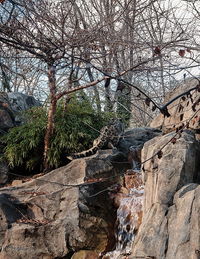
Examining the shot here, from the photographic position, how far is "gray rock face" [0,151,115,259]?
6.57m

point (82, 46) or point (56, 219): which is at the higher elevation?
point (82, 46)

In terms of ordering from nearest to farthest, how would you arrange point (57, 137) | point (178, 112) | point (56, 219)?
point (56, 219) < point (178, 112) < point (57, 137)

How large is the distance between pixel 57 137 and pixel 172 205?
3.82 meters

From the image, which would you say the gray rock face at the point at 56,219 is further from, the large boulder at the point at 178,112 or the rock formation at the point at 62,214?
the large boulder at the point at 178,112

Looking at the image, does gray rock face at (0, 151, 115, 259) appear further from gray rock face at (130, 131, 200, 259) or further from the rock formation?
gray rock face at (130, 131, 200, 259)

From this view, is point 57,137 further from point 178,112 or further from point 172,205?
point 172,205

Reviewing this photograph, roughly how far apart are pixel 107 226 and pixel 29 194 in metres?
1.55

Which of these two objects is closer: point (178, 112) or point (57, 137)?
point (178, 112)

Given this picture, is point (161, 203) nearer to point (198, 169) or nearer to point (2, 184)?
point (198, 169)

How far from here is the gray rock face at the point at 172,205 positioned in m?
4.72

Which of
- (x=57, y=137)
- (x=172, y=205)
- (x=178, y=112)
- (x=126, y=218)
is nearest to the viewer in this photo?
(x=172, y=205)

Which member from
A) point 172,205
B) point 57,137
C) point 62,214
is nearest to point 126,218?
point 62,214

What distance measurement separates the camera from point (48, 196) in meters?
7.10

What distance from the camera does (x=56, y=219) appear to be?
684 centimetres
